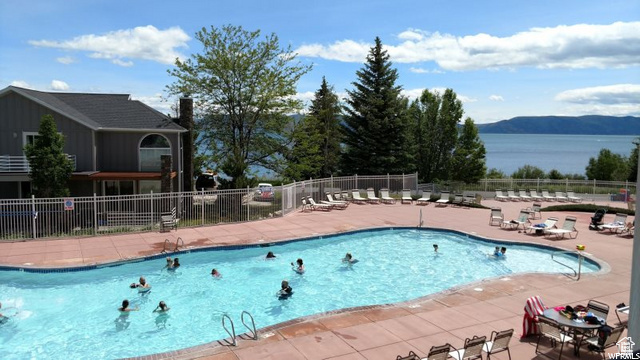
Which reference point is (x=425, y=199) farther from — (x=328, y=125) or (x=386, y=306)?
(x=386, y=306)

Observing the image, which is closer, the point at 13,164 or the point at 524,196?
the point at 13,164

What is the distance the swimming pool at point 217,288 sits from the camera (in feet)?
39.1

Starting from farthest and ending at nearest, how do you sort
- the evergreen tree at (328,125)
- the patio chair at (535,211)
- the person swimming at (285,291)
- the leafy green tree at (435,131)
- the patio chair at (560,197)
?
the evergreen tree at (328,125)
the leafy green tree at (435,131)
the patio chair at (560,197)
the patio chair at (535,211)
the person swimming at (285,291)

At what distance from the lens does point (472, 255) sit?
18844 mm

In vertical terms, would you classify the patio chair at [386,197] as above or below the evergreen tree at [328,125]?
below

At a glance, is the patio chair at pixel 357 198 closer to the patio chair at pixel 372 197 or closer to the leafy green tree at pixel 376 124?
the patio chair at pixel 372 197

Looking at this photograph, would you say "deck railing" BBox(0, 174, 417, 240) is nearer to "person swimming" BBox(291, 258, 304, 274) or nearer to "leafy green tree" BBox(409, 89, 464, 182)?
"person swimming" BBox(291, 258, 304, 274)

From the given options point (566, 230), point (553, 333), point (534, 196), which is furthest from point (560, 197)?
point (553, 333)

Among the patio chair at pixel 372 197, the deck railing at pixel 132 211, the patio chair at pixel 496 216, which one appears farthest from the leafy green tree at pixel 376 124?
the patio chair at pixel 496 216

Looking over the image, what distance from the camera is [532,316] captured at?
949 centimetres

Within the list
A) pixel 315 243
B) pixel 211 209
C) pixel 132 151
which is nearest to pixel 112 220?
pixel 211 209

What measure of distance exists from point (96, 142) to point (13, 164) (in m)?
4.06

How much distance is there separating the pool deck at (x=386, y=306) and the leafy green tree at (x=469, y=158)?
16.7m

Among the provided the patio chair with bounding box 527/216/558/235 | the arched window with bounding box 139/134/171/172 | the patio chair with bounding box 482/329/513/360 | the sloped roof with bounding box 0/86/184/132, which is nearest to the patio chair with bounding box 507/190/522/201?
the patio chair with bounding box 527/216/558/235
